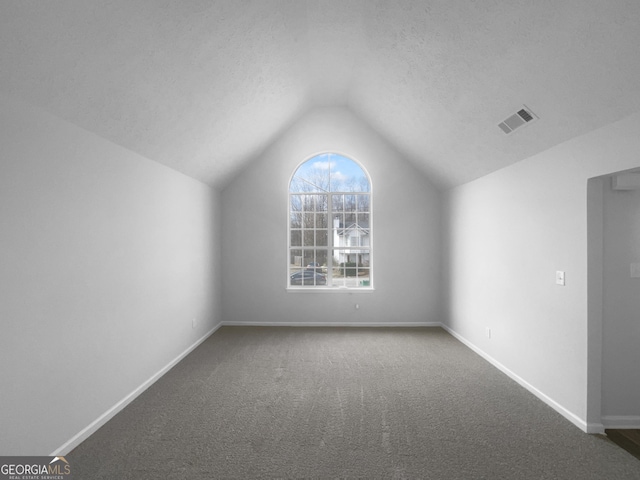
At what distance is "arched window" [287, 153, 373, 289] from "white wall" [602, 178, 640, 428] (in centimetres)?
376

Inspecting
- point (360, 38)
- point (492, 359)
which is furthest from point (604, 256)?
point (360, 38)

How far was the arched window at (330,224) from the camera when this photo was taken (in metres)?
6.31

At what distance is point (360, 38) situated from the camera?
3883mm

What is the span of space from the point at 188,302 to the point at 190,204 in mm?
1288

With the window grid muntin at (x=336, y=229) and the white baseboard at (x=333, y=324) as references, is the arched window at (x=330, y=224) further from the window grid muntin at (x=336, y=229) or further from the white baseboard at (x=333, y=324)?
the white baseboard at (x=333, y=324)

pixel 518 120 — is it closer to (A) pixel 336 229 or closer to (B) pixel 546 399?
(B) pixel 546 399

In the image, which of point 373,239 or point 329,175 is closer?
point 373,239

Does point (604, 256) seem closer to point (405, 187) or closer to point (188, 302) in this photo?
point (405, 187)

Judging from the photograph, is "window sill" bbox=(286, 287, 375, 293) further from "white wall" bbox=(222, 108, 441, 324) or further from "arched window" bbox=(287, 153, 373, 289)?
"arched window" bbox=(287, 153, 373, 289)

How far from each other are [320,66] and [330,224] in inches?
103

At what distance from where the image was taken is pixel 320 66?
462cm

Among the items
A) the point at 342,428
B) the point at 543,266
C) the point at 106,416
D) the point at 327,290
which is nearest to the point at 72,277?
the point at 106,416

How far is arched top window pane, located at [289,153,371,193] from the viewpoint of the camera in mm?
6312

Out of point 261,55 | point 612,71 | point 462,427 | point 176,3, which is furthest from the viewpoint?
point 261,55
